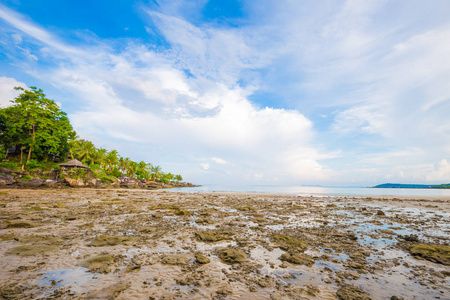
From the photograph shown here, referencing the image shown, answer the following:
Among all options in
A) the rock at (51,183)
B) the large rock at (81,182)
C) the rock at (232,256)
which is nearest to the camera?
the rock at (232,256)

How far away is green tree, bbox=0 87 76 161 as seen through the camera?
4016 cm

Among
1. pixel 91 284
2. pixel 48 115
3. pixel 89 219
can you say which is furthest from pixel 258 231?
pixel 48 115

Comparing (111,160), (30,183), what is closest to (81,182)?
(30,183)

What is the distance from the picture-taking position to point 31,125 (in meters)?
41.3

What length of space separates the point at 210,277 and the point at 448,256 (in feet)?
31.1

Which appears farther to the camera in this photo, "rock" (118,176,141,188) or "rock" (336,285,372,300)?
"rock" (118,176,141,188)

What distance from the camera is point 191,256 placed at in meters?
6.82

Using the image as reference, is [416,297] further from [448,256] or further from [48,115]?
[48,115]

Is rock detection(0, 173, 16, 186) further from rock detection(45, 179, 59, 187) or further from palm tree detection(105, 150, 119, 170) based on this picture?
palm tree detection(105, 150, 119, 170)

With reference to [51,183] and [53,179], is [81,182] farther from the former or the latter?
[51,183]

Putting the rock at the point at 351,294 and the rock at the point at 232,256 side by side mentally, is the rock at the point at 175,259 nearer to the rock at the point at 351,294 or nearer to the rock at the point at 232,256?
the rock at the point at 232,256

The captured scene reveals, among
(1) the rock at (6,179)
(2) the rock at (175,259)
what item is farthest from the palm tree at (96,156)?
(2) the rock at (175,259)

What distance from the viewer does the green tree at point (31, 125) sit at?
40.2 metres

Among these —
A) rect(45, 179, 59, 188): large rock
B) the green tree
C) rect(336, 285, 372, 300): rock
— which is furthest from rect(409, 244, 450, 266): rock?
the green tree
